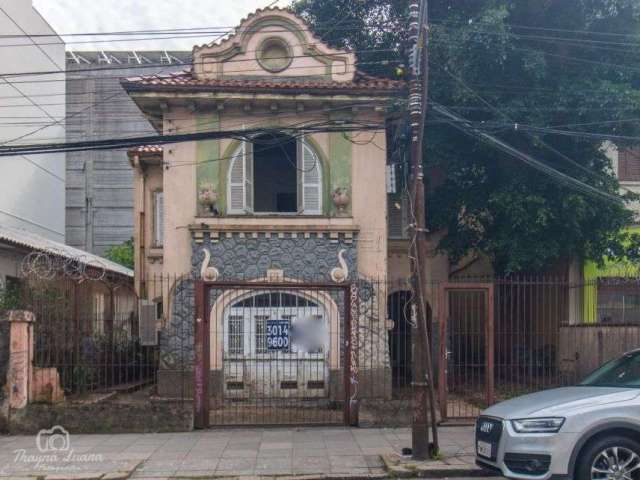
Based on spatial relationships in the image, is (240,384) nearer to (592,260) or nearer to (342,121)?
(342,121)

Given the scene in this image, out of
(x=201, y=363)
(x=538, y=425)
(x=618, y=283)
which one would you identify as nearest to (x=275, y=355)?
(x=201, y=363)

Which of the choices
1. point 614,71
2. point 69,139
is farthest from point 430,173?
point 69,139

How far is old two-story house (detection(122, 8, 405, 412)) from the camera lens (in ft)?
45.0

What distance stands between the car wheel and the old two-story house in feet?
21.7

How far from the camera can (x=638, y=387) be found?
780 cm

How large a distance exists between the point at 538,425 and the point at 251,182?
27.5 ft

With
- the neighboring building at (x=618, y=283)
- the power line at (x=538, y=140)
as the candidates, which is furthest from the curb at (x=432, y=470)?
the power line at (x=538, y=140)

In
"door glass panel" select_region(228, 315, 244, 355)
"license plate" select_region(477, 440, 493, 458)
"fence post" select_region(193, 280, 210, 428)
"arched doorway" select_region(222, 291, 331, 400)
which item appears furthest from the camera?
"door glass panel" select_region(228, 315, 244, 355)

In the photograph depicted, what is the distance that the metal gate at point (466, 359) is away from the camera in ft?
38.8

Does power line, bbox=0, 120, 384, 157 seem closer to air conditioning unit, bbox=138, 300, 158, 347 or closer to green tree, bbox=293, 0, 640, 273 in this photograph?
green tree, bbox=293, 0, 640, 273

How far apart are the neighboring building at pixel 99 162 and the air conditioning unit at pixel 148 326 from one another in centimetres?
2497

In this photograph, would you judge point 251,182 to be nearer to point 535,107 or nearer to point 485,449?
point 535,107

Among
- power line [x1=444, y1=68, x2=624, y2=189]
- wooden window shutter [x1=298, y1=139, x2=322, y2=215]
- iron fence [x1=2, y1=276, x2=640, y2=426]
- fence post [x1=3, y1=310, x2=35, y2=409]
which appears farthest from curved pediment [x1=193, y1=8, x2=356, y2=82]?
fence post [x1=3, y1=310, x2=35, y2=409]

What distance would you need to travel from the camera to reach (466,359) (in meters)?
12.5
